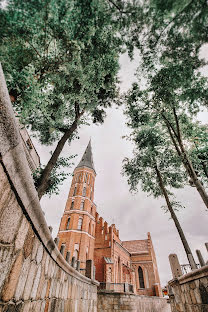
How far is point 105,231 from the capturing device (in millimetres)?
27031

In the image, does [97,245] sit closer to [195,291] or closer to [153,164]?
[153,164]

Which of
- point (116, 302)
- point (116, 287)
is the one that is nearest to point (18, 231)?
point (116, 302)

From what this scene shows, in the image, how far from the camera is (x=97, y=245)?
25.5 meters

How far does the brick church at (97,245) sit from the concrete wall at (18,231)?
72.6ft

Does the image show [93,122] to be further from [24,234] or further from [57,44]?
[24,234]

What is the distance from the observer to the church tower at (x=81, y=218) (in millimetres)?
22391

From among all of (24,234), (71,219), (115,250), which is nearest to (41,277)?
(24,234)

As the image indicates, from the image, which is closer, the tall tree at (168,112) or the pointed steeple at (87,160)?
the tall tree at (168,112)

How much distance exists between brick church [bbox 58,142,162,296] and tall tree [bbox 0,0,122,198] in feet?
65.8

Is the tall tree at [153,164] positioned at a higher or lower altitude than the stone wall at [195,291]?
higher

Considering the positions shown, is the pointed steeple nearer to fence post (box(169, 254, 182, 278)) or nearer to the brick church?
the brick church

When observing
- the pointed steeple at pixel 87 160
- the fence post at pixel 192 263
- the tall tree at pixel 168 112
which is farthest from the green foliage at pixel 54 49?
the pointed steeple at pixel 87 160

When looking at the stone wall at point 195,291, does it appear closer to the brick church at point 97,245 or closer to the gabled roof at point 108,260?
the brick church at point 97,245

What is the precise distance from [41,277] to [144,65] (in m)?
8.79
